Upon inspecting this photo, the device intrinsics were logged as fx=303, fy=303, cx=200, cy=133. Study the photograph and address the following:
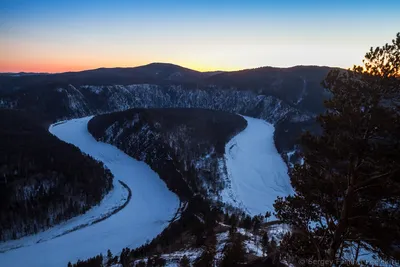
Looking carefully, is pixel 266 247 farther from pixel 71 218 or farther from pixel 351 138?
pixel 71 218

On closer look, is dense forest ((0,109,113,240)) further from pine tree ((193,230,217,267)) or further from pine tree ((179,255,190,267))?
pine tree ((179,255,190,267))

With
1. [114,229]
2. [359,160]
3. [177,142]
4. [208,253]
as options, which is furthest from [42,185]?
[359,160]

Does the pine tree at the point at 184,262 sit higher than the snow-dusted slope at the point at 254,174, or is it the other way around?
the pine tree at the point at 184,262

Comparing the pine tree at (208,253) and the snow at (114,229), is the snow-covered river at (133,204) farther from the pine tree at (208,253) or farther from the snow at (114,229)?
the pine tree at (208,253)

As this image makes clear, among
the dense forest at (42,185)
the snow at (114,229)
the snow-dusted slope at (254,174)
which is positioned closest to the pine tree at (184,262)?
the snow at (114,229)

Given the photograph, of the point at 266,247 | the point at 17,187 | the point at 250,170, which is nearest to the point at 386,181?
the point at 266,247

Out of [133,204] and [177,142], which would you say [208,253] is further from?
[177,142]
